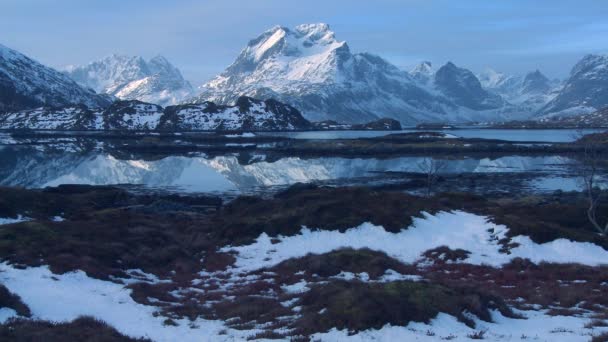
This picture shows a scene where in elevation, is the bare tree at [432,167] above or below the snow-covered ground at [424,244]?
above

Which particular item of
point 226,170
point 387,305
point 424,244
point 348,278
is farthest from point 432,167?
point 387,305

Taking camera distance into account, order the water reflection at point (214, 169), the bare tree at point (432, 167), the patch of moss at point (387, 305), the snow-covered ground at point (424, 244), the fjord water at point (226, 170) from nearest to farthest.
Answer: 1. the patch of moss at point (387, 305)
2. the snow-covered ground at point (424, 244)
3. the fjord water at point (226, 170)
4. the water reflection at point (214, 169)
5. the bare tree at point (432, 167)

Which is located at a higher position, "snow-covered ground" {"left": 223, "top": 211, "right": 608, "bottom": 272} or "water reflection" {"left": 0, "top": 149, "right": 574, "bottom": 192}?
"water reflection" {"left": 0, "top": 149, "right": 574, "bottom": 192}

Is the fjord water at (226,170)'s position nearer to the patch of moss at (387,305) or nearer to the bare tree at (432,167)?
the bare tree at (432,167)

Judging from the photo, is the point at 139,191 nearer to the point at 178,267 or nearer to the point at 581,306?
the point at 178,267

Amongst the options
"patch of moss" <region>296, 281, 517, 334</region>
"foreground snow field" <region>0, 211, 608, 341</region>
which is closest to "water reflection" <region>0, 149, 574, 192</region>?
"foreground snow field" <region>0, 211, 608, 341</region>

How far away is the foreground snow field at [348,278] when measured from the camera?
21266 mm

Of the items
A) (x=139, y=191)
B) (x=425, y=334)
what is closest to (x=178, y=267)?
(x=425, y=334)

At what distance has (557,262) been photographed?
3847 centimetres

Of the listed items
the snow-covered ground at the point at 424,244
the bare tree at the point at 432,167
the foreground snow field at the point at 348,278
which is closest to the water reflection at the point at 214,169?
Answer: the bare tree at the point at 432,167

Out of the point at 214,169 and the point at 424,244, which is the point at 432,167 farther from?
the point at 424,244

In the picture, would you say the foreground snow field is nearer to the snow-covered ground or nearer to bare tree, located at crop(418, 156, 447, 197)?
the snow-covered ground

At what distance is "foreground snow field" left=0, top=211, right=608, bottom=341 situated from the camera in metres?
21.3

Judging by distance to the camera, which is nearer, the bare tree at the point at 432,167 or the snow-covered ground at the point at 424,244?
the snow-covered ground at the point at 424,244
